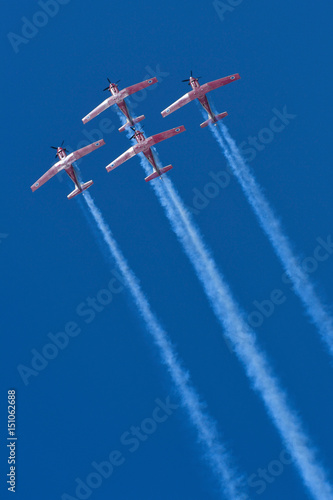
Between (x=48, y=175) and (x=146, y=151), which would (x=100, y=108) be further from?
(x=48, y=175)

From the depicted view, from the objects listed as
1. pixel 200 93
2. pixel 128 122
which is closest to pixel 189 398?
pixel 128 122

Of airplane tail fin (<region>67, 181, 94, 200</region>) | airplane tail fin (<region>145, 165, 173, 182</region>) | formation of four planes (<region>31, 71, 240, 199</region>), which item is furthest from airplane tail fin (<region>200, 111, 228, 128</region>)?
airplane tail fin (<region>67, 181, 94, 200</region>)

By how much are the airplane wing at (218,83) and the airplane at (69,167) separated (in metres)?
11.5

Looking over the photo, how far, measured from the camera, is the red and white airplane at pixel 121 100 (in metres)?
70.1

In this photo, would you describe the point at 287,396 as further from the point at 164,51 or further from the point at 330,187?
the point at 164,51

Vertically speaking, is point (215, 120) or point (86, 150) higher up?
point (86, 150)

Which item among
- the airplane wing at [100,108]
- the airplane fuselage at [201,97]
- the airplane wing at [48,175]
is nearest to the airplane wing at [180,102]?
the airplane fuselage at [201,97]

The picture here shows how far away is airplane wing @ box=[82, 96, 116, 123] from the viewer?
7044cm

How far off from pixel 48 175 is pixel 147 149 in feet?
35.6

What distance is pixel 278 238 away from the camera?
219 ft

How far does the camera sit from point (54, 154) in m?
72.6

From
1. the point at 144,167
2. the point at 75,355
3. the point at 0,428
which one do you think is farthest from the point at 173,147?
the point at 0,428

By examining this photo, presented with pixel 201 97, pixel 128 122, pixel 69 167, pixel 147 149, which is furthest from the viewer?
pixel 128 122

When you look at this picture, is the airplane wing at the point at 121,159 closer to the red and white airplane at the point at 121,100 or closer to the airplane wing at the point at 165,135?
the airplane wing at the point at 165,135
